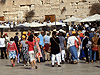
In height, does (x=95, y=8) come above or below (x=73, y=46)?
above

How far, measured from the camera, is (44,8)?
108ft

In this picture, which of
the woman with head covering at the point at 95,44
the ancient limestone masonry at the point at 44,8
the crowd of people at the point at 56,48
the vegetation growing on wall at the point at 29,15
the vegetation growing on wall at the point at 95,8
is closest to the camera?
the crowd of people at the point at 56,48

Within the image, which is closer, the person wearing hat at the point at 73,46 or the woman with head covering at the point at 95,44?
the person wearing hat at the point at 73,46

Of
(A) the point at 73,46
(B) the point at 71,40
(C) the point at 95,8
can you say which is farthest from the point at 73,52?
(C) the point at 95,8

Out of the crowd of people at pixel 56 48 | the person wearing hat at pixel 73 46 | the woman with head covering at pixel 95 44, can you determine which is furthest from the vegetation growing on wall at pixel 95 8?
the person wearing hat at pixel 73 46

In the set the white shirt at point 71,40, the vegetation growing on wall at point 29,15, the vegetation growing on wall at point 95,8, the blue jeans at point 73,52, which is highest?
the vegetation growing on wall at point 95,8

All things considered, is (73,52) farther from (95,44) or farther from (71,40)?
(95,44)

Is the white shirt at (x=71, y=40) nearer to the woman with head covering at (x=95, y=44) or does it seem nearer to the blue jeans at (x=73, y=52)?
the blue jeans at (x=73, y=52)

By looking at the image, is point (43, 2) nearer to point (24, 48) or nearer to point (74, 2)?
point (74, 2)

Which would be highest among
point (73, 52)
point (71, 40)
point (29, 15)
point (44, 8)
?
point (44, 8)

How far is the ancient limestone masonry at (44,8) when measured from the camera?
3247 cm

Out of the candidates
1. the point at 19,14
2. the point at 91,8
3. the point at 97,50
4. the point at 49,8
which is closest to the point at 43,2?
the point at 49,8

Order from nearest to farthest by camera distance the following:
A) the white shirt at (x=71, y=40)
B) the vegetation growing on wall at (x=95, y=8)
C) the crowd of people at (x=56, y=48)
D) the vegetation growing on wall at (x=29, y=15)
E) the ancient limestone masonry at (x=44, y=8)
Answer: the crowd of people at (x=56, y=48) < the white shirt at (x=71, y=40) < the vegetation growing on wall at (x=95, y=8) < the ancient limestone masonry at (x=44, y=8) < the vegetation growing on wall at (x=29, y=15)

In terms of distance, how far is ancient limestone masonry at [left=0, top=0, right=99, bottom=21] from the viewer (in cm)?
3247
